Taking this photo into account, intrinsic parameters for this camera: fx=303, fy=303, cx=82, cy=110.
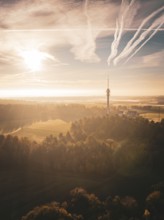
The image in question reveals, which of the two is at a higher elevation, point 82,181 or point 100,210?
point 100,210

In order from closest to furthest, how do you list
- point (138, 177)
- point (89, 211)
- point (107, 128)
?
point (89, 211), point (138, 177), point (107, 128)

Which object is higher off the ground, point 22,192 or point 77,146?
point 77,146

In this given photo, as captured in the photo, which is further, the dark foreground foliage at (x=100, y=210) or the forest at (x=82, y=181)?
the forest at (x=82, y=181)

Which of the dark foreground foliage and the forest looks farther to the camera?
the forest

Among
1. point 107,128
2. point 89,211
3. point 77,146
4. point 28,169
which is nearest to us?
point 89,211

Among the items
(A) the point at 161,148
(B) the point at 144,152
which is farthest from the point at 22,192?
(A) the point at 161,148

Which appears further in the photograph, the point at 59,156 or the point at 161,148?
the point at 161,148

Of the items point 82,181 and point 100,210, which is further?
point 82,181

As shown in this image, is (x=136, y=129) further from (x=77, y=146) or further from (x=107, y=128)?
(x=77, y=146)
